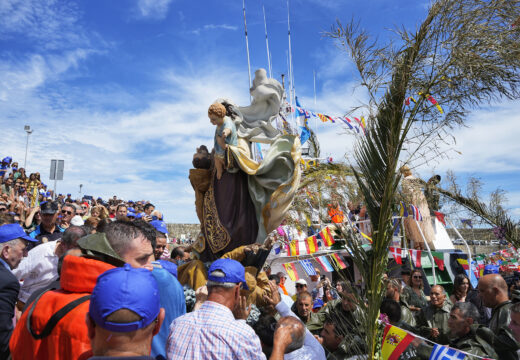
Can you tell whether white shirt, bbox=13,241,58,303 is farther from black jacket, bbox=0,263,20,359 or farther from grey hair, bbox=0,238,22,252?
black jacket, bbox=0,263,20,359

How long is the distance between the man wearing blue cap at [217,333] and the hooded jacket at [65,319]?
0.47 m

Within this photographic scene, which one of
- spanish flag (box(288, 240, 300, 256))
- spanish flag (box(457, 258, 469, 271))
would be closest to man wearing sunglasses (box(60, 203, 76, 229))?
spanish flag (box(288, 240, 300, 256))

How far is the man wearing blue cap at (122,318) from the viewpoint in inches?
57.4

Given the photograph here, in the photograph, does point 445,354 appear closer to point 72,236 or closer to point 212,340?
point 212,340

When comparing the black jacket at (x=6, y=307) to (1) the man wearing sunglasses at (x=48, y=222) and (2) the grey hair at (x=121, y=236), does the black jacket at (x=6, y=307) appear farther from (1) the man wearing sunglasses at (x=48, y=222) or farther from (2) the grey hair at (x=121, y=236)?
(1) the man wearing sunglasses at (x=48, y=222)

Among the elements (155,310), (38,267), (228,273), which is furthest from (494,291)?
(38,267)

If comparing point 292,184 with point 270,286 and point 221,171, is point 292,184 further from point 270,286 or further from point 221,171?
point 270,286

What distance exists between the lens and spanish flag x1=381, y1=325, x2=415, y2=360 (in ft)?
11.0

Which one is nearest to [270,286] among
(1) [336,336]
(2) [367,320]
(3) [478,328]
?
(1) [336,336]

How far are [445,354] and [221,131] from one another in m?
3.18

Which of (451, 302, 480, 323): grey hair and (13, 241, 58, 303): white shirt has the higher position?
(13, 241, 58, 303): white shirt

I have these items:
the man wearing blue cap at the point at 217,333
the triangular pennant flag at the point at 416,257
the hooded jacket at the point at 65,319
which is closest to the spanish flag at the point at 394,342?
the man wearing blue cap at the point at 217,333

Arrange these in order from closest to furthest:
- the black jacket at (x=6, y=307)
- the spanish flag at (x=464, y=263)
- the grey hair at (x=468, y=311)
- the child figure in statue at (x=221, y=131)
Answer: the black jacket at (x=6, y=307) < the grey hair at (x=468, y=311) < the child figure in statue at (x=221, y=131) < the spanish flag at (x=464, y=263)

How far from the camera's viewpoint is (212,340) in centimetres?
209
